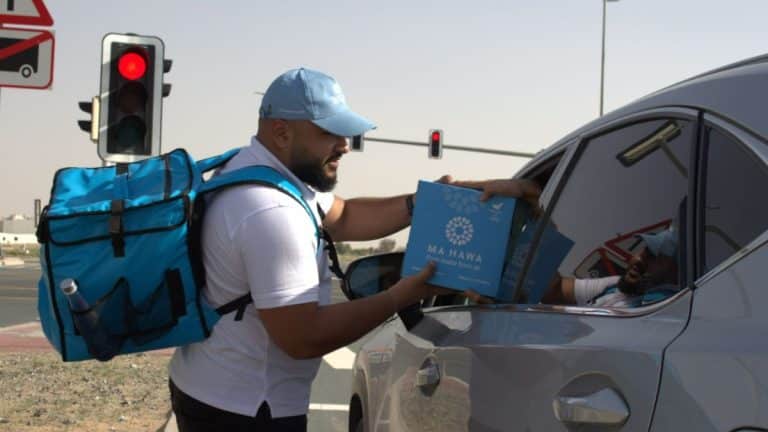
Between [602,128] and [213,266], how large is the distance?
1.11 meters

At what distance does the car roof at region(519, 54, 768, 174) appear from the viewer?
2027mm

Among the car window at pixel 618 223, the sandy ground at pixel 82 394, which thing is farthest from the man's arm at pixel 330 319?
the sandy ground at pixel 82 394

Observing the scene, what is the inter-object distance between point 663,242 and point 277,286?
1.02 metres

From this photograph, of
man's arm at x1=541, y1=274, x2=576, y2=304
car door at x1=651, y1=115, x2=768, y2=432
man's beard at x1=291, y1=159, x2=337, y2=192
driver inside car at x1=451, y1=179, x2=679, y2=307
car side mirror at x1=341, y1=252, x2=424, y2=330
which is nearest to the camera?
car door at x1=651, y1=115, x2=768, y2=432

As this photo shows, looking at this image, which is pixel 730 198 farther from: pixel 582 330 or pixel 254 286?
pixel 254 286

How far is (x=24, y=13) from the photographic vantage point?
6703 mm

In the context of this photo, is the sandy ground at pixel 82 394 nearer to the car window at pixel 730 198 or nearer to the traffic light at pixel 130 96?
the traffic light at pixel 130 96

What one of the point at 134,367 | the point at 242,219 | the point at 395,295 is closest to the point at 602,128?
the point at 395,295

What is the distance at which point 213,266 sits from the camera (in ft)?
9.70

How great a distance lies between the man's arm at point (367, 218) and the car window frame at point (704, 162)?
1.70 metres

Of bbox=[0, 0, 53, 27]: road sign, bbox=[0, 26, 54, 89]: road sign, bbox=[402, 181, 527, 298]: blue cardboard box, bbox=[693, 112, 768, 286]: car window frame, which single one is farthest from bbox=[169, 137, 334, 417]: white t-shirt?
bbox=[0, 0, 53, 27]: road sign

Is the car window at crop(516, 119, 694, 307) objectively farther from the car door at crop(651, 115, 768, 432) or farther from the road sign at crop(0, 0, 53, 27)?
the road sign at crop(0, 0, 53, 27)

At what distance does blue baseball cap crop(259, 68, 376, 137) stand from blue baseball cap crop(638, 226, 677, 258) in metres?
0.95

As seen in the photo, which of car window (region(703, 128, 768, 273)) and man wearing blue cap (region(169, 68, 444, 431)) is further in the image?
man wearing blue cap (region(169, 68, 444, 431))
